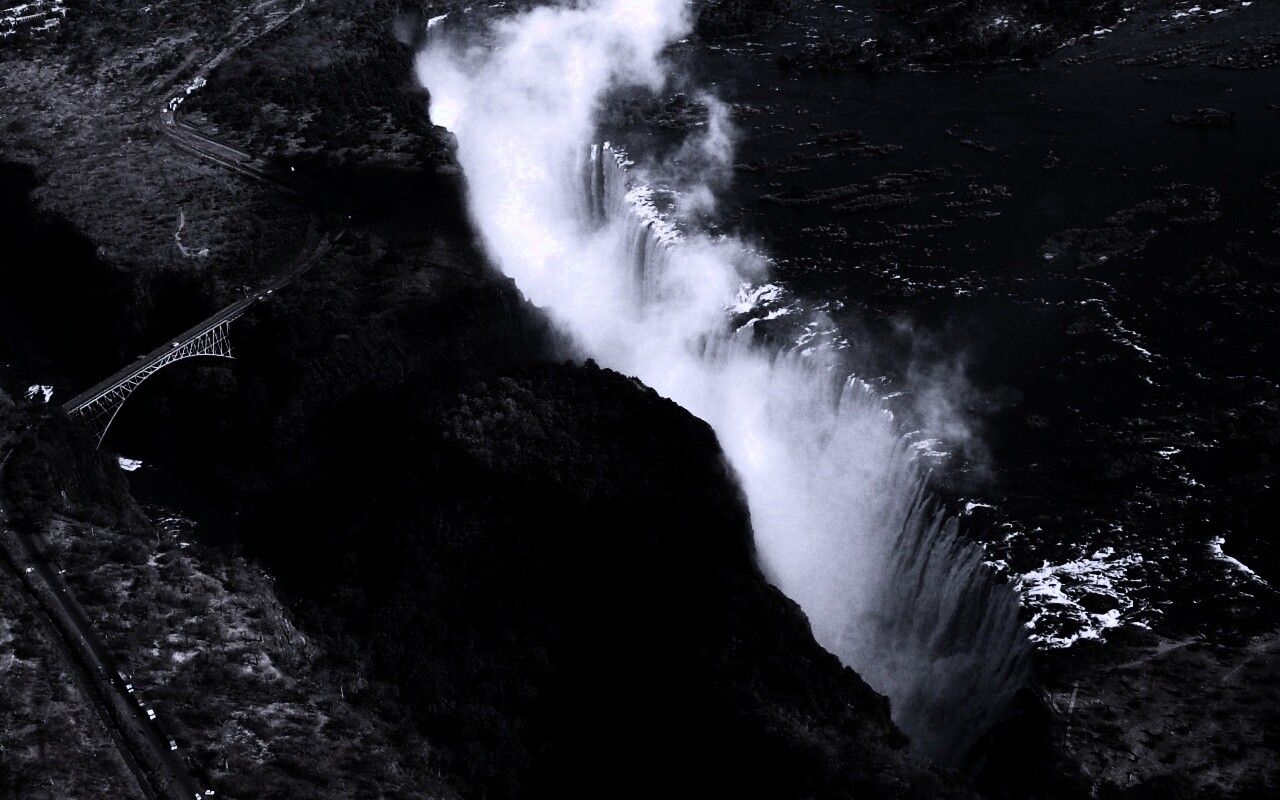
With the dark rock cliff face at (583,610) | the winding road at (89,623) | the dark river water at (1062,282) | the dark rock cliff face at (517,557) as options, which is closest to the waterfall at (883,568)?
the dark river water at (1062,282)

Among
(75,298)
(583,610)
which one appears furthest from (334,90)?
(583,610)

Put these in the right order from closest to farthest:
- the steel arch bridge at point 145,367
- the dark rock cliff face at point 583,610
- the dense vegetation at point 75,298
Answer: the dark rock cliff face at point 583,610, the steel arch bridge at point 145,367, the dense vegetation at point 75,298

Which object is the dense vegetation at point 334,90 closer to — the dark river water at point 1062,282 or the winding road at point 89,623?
the winding road at point 89,623

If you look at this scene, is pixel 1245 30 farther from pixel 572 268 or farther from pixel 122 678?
pixel 122 678

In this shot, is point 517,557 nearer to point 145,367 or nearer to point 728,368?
point 728,368

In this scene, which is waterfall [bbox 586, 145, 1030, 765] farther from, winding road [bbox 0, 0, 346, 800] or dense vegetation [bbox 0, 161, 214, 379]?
dense vegetation [bbox 0, 161, 214, 379]

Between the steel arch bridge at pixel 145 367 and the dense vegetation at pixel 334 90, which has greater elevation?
the dense vegetation at pixel 334 90

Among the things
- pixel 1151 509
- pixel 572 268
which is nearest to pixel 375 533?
pixel 572 268

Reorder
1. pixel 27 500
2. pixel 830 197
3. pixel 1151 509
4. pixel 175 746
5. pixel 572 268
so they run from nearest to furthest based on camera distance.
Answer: pixel 175 746, pixel 1151 509, pixel 27 500, pixel 830 197, pixel 572 268
